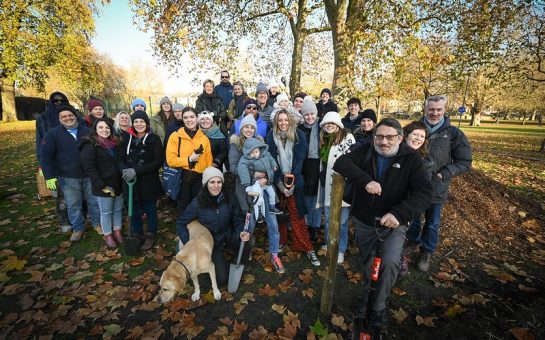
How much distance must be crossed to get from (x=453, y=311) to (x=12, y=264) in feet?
20.6

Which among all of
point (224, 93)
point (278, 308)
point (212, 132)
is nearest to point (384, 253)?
point (278, 308)

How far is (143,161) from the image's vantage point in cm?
438

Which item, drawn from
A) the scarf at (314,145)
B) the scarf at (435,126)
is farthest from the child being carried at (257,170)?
the scarf at (435,126)

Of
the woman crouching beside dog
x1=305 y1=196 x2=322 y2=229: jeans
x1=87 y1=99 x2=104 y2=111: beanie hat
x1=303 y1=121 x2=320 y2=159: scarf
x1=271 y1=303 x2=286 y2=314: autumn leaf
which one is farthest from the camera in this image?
x1=87 y1=99 x2=104 y2=111: beanie hat

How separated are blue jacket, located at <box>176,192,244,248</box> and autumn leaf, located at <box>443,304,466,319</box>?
281cm

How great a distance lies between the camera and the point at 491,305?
3203mm

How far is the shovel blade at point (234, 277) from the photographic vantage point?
11.6 feet

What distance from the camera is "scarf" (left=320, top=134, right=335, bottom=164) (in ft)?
13.3

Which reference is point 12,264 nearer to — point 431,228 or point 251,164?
point 251,164

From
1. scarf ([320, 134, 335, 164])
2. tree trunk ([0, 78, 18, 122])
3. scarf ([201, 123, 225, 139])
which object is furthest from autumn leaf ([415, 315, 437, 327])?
tree trunk ([0, 78, 18, 122])

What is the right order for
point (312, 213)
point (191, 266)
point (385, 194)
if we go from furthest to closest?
1. point (312, 213)
2. point (191, 266)
3. point (385, 194)

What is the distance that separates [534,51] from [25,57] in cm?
2739

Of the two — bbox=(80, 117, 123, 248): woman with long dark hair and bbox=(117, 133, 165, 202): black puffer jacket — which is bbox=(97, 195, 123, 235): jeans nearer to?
bbox=(80, 117, 123, 248): woman with long dark hair

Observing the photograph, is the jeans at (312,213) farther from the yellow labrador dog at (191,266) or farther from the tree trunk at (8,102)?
the tree trunk at (8,102)
